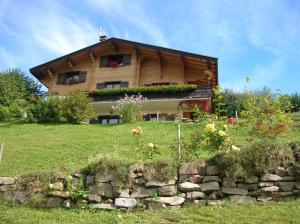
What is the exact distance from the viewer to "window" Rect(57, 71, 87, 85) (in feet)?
105

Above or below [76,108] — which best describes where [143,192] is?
below

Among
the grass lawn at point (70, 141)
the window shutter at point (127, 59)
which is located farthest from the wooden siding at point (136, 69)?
the grass lawn at point (70, 141)

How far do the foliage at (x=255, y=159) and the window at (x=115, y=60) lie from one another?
22560 millimetres

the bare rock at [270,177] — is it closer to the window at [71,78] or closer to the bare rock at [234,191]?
the bare rock at [234,191]

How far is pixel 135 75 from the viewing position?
30.3 m

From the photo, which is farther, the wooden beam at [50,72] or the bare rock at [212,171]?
the wooden beam at [50,72]

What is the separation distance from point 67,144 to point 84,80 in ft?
54.1

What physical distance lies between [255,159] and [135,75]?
72.3 ft

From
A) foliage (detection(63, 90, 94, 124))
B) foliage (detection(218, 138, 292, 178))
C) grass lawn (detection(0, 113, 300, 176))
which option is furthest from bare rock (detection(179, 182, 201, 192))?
foliage (detection(63, 90, 94, 124))

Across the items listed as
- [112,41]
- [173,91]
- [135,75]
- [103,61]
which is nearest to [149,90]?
[173,91]

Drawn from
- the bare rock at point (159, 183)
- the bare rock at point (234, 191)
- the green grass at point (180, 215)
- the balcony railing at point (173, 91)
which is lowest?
the green grass at point (180, 215)

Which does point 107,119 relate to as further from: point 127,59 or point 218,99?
point 218,99

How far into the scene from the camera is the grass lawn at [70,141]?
501 inches

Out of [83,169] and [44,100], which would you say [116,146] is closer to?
[83,169]
